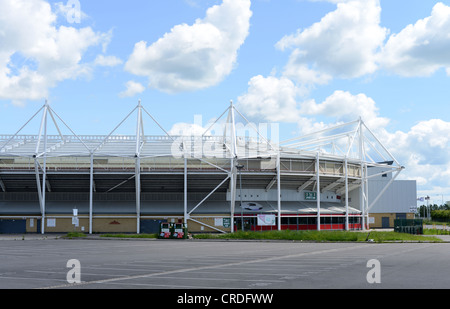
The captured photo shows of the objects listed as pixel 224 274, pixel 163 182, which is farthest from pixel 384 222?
pixel 224 274

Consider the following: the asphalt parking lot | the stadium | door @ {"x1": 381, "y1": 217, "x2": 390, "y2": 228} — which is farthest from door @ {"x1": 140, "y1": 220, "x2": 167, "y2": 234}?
door @ {"x1": 381, "y1": 217, "x2": 390, "y2": 228}

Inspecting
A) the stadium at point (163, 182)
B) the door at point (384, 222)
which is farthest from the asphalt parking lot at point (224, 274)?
the door at point (384, 222)

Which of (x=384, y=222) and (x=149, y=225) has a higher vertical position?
(x=149, y=225)

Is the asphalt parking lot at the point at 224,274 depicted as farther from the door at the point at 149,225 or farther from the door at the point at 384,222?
the door at the point at 384,222

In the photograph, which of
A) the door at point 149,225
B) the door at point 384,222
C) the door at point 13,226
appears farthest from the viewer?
the door at point 384,222

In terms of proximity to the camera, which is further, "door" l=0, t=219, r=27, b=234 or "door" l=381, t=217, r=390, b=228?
"door" l=381, t=217, r=390, b=228

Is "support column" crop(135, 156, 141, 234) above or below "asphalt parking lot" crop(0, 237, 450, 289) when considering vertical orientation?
above

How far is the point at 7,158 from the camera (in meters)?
57.3

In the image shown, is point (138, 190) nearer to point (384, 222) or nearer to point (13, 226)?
point (13, 226)

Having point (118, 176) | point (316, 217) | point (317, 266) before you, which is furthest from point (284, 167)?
point (317, 266)

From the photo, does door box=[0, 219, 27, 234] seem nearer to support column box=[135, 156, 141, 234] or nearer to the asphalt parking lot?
support column box=[135, 156, 141, 234]

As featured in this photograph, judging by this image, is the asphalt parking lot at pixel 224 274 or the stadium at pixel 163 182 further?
the stadium at pixel 163 182
